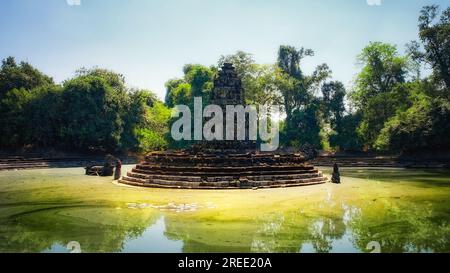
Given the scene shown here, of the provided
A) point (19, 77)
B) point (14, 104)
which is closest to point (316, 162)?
point (14, 104)

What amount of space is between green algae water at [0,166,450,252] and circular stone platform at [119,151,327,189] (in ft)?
4.25

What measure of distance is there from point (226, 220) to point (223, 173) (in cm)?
720

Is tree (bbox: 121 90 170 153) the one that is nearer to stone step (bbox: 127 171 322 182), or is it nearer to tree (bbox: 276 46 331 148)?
tree (bbox: 276 46 331 148)

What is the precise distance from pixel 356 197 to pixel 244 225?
629cm

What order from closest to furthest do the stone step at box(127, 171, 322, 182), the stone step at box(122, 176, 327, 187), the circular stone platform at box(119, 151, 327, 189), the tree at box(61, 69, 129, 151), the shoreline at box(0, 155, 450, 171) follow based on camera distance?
the stone step at box(122, 176, 327, 187)
the circular stone platform at box(119, 151, 327, 189)
the stone step at box(127, 171, 322, 182)
the shoreline at box(0, 155, 450, 171)
the tree at box(61, 69, 129, 151)

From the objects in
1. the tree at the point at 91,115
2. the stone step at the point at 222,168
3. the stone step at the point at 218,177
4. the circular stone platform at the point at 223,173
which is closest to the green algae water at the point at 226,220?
the circular stone platform at the point at 223,173

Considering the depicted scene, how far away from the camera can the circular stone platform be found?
1588 cm

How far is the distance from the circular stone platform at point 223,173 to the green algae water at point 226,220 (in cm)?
129

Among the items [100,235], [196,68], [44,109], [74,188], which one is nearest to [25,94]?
[44,109]

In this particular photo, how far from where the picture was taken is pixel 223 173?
1636 centimetres

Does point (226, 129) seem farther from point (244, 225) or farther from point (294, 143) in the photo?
point (294, 143)

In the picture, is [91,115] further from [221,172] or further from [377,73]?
[377,73]

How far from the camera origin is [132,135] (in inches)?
1597

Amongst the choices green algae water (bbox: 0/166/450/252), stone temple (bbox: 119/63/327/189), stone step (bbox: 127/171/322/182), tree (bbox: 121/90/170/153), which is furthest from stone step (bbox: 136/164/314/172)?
tree (bbox: 121/90/170/153)
